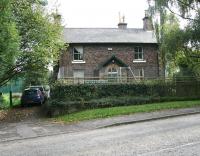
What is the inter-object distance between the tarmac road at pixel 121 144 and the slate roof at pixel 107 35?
30.0 meters

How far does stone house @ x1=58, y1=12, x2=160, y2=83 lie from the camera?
4562 cm

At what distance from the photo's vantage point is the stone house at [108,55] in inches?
1796

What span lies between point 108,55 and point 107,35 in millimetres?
3234

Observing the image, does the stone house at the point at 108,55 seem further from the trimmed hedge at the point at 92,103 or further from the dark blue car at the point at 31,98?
the trimmed hedge at the point at 92,103

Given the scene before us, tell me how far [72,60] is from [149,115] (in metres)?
24.1

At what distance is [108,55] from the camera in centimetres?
4641

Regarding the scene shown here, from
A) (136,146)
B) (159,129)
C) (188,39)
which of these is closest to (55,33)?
(188,39)

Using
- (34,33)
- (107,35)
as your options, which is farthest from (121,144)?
(107,35)

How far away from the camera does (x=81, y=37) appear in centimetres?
4719

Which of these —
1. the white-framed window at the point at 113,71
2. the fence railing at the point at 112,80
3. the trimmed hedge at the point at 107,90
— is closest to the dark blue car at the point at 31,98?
the fence railing at the point at 112,80

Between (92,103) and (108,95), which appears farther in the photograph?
(108,95)

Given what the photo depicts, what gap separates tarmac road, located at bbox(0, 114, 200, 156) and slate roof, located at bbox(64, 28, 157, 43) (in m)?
30.0

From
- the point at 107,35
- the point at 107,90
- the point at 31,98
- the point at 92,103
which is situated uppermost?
the point at 107,35

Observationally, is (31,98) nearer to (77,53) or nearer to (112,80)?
(112,80)
